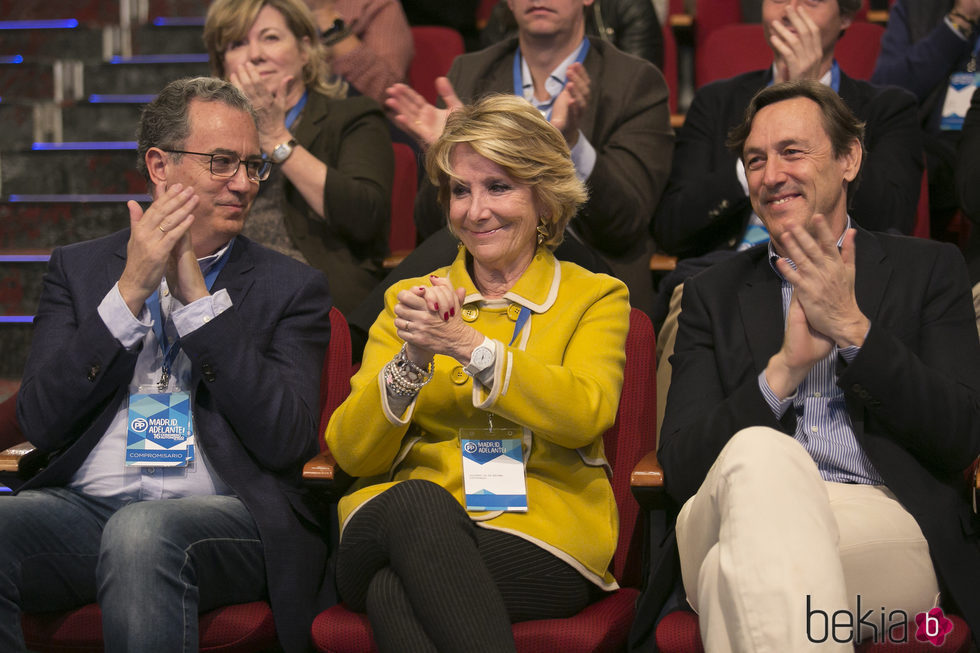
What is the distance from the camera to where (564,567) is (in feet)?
6.99

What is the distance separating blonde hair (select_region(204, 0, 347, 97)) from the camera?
351cm

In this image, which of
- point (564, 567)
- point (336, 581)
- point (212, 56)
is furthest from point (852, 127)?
point (212, 56)

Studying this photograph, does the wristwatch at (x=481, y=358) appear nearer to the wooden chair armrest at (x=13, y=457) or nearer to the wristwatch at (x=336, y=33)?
the wooden chair armrest at (x=13, y=457)

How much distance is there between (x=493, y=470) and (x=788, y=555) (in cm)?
67

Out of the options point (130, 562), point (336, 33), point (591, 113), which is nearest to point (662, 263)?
point (591, 113)

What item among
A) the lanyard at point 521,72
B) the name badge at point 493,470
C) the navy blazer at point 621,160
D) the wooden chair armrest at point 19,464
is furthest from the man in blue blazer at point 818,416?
the wooden chair armrest at point 19,464

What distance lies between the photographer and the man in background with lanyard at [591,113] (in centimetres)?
287

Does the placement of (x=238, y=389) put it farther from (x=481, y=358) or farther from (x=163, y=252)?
(x=481, y=358)

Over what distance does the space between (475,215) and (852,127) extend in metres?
0.83

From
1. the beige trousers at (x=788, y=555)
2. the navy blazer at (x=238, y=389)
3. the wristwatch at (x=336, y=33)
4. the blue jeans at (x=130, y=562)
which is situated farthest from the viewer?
the wristwatch at (x=336, y=33)

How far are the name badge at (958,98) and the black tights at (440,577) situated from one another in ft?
7.64

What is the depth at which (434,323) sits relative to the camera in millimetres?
2070

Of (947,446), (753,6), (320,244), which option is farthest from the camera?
(753,6)

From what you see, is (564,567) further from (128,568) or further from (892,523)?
(128,568)
